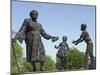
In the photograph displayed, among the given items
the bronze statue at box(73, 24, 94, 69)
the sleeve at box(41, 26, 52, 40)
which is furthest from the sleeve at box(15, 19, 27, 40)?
the bronze statue at box(73, 24, 94, 69)

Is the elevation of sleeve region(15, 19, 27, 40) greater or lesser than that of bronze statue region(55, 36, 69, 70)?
greater

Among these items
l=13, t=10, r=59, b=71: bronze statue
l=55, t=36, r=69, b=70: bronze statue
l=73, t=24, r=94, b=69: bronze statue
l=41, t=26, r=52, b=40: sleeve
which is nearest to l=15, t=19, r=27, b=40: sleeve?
l=13, t=10, r=59, b=71: bronze statue

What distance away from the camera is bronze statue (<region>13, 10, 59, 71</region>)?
1952 millimetres

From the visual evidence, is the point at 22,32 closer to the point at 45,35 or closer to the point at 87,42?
the point at 45,35

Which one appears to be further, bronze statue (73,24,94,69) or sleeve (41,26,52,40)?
bronze statue (73,24,94,69)

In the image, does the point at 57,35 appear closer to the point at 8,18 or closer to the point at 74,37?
the point at 74,37

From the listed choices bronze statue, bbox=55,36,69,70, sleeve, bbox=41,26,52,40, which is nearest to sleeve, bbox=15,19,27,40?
sleeve, bbox=41,26,52,40

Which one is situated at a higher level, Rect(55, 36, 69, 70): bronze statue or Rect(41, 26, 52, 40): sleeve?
Rect(41, 26, 52, 40): sleeve

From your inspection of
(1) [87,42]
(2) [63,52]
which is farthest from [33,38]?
(1) [87,42]

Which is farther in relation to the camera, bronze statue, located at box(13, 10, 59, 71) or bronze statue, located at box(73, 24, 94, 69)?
Answer: bronze statue, located at box(73, 24, 94, 69)

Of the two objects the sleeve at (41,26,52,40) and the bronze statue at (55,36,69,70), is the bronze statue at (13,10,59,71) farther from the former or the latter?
the bronze statue at (55,36,69,70)

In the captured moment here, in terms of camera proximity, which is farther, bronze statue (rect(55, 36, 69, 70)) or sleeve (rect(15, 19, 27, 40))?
bronze statue (rect(55, 36, 69, 70))

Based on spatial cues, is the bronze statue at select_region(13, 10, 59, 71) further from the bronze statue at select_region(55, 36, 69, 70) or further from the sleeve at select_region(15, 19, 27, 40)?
the bronze statue at select_region(55, 36, 69, 70)

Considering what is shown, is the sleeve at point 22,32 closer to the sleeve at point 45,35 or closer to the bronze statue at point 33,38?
the bronze statue at point 33,38
